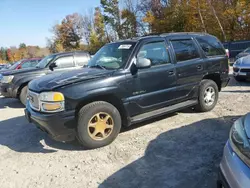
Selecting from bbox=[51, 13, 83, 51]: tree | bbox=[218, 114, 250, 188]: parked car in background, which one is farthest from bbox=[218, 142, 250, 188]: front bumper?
bbox=[51, 13, 83, 51]: tree

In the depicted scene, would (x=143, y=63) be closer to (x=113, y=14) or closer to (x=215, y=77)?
(x=215, y=77)

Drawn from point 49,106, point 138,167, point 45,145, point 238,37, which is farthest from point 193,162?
point 238,37

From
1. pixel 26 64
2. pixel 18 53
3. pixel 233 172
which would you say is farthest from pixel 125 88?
pixel 18 53

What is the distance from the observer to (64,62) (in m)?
8.38

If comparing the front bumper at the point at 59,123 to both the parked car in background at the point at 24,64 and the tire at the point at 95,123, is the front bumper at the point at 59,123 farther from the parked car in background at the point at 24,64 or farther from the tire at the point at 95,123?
the parked car in background at the point at 24,64

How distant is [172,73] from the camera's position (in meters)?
4.59

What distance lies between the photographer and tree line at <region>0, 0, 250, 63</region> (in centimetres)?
2409

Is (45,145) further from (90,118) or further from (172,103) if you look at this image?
(172,103)

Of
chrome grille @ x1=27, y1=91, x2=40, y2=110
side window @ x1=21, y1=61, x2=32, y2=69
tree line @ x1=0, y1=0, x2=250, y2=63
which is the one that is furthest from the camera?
tree line @ x1=0, y1=0, x2=250, y2=63

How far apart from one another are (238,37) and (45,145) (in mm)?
25607

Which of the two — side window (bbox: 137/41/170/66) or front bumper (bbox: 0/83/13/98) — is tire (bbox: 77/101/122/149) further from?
front bumper (bbox: 0/83/13/98)

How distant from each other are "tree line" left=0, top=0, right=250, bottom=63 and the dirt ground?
21.1m

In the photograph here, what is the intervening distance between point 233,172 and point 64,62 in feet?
24.3

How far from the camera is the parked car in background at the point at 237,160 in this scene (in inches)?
69.7
